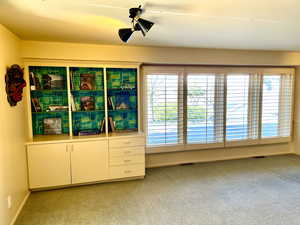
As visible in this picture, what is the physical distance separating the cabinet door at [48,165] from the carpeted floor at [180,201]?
174 mm

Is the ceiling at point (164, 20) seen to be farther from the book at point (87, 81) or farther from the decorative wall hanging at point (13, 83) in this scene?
the book at point (87, 81)

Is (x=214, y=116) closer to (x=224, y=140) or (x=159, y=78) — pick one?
(x=224, y=140)

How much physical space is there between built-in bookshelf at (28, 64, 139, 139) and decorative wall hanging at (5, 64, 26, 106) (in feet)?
2.26

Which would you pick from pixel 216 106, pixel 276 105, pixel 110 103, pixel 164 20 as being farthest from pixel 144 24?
pixel 276 105

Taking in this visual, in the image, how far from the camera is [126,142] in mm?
3727

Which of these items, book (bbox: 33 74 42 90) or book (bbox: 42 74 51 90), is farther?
book (bbox: 42 74 51 90)

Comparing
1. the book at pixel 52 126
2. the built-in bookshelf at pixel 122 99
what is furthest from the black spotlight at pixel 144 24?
the book at pixel 52 126

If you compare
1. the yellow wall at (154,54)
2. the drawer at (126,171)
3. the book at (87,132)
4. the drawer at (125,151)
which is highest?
the yellow wall at (154,54)

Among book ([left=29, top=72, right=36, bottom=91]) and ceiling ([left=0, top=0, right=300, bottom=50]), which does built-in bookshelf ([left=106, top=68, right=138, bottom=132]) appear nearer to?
ceiling ([left=0, top=0, right=300, bottom=50])

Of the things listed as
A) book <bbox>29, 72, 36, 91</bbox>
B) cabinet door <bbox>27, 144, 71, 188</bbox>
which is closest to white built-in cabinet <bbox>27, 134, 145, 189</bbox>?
cabinet door <bbox>27, 144, 71, 188</bbox>

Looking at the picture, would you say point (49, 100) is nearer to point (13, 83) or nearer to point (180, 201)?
point (13, 83)

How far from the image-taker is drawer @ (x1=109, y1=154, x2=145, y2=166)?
3.67 metres

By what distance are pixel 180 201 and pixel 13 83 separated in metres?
2.75

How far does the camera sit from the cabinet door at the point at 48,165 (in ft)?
10.9
